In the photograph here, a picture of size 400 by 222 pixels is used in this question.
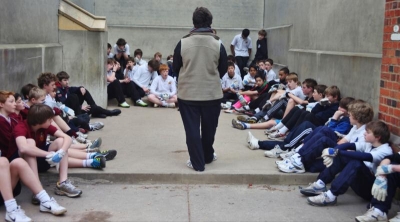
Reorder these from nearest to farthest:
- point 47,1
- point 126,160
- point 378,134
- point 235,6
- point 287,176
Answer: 1. point 378,134
2. point 287,176
3. point 126,160
4. point 47,1
5. point 235,6

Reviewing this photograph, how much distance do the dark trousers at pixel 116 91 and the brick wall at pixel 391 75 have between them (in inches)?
280

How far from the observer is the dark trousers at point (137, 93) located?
12758mm

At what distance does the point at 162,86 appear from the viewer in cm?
1260

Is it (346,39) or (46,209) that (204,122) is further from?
(346,39)

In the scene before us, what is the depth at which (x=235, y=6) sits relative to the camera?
18.6 metres

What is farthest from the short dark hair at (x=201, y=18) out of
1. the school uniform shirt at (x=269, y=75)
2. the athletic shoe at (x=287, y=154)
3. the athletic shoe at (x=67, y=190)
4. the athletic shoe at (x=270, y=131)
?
the school uniform shirt at (x=269, y=75)

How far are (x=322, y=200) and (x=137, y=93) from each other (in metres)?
8.00

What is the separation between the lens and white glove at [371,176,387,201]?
15.9 feet

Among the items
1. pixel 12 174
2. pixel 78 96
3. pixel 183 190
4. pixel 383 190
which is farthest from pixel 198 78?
pixel 78 96

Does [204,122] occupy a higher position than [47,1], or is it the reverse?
[47,1]

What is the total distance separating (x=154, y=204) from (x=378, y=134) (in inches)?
94.9

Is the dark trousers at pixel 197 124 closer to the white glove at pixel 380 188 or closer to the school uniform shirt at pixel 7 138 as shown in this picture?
the school uniform shirt at pixel 7 138

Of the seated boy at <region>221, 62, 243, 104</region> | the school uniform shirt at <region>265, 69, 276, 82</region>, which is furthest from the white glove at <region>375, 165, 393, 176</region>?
the seated boy at <region>221, 62, 243, 104</region>

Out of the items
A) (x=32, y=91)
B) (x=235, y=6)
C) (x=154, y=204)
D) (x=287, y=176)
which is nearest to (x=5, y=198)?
(x=154, y=204)
